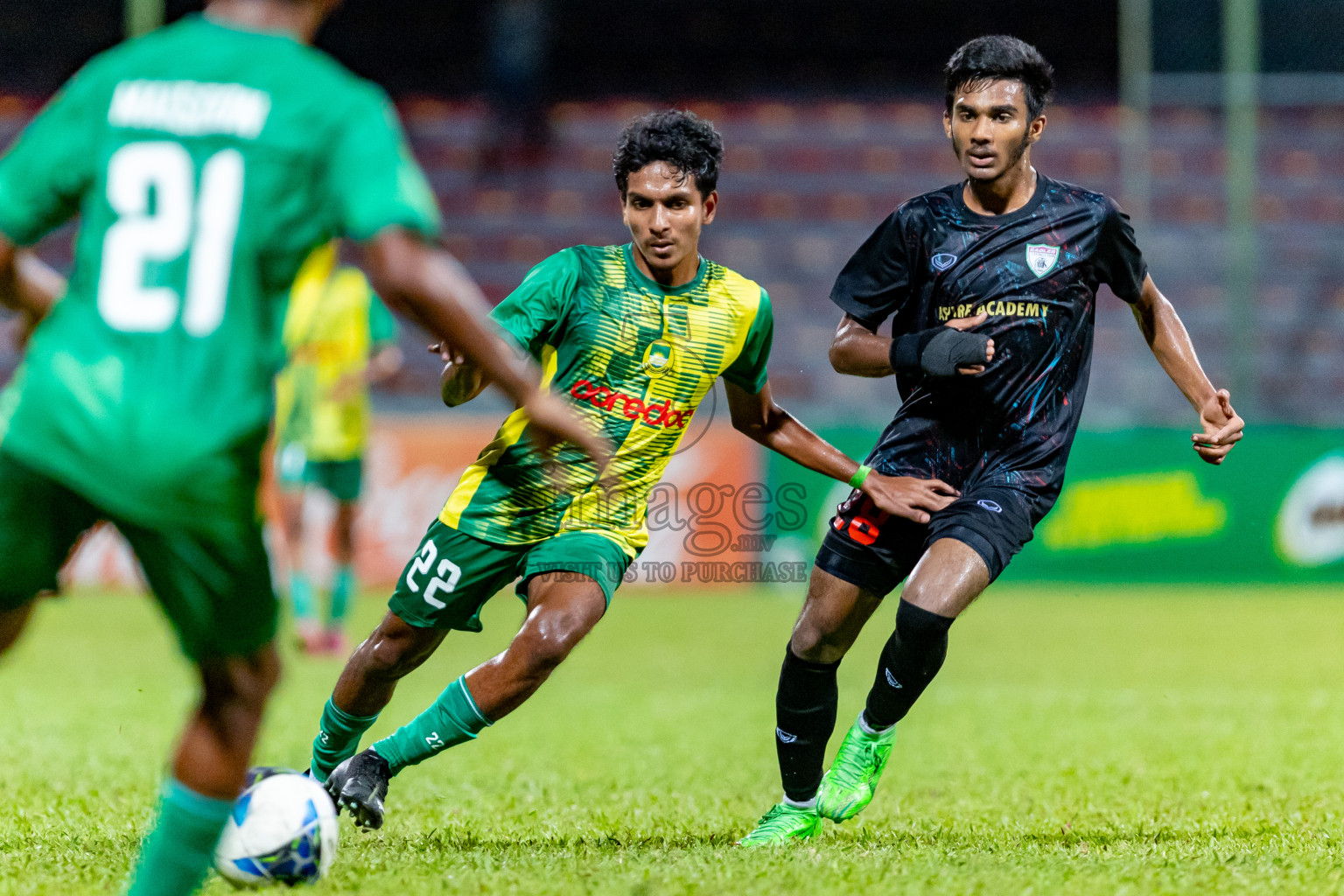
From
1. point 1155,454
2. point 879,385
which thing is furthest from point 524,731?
point 879,385

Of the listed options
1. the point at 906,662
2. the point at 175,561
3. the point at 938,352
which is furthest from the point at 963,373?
the point at 175,561

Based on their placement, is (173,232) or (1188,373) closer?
(173,232)

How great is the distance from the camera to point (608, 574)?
4.13 m

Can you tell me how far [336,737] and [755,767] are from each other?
1985 mm

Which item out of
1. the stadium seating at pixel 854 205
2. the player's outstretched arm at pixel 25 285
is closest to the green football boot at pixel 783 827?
the player's outstretched arm at pixel 25 285

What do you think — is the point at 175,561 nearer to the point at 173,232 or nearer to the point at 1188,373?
the point at 173,232

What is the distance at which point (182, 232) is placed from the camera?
2.38 metres

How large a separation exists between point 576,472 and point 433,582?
20.6 inches

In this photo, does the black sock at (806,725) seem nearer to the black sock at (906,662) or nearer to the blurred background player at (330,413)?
the black sock at (906,662)

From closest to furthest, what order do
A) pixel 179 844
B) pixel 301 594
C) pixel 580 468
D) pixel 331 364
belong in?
pixel 179 844 → pixel 580 468 → pixel 301 594 → pixel 331 364

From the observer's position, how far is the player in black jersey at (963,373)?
4223 millimetres

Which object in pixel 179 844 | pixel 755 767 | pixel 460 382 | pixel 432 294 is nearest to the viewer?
pixel 432 294

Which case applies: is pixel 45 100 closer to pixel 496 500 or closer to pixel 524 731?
pixel 524 731

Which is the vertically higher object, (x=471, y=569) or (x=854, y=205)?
(x=471, y=569)
